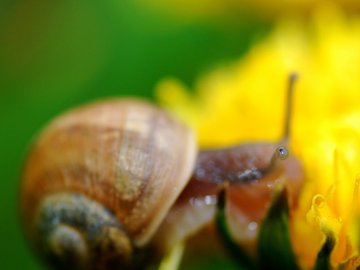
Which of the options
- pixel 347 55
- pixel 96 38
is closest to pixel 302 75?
pixel 347 55

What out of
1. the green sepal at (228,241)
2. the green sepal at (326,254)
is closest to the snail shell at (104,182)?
the green sepal at (228,241)

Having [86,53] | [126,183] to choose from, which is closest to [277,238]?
[126,183]

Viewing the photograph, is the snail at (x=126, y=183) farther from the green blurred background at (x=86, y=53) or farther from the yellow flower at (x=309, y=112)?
the green blurred background at (x=86, y=53)

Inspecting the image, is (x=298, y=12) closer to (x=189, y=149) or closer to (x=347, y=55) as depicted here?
(x=347, y=55)

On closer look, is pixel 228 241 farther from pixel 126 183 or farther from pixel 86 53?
pixel 86 53

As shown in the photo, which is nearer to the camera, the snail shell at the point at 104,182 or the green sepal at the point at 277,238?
the green sepal at the point at 277,238

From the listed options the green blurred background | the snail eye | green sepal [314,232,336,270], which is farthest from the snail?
the green blurred background

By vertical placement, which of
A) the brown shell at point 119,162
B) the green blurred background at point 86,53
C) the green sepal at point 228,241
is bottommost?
the green sepal at point 228,241
